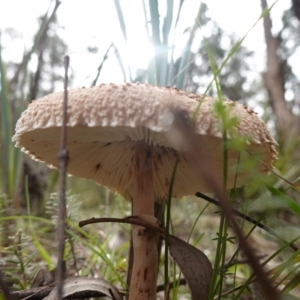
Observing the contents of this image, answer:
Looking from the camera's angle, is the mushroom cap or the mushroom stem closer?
the mushroom cap

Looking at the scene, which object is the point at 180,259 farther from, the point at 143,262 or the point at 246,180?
the point at 246,180

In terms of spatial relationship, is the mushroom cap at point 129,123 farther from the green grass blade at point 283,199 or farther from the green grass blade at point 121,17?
the green grass blade at point 121,17

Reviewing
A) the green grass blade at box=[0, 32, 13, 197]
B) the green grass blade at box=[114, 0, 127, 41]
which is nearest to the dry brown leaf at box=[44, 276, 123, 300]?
the green grass blade at box=[114, 0, 127, 41]

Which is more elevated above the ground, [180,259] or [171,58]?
[171,58]

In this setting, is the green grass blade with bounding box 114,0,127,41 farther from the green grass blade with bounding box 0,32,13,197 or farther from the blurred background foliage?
the green grass blade with bounding box 0,32,13,197

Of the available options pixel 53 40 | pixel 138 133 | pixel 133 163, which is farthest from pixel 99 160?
pixel 53 40

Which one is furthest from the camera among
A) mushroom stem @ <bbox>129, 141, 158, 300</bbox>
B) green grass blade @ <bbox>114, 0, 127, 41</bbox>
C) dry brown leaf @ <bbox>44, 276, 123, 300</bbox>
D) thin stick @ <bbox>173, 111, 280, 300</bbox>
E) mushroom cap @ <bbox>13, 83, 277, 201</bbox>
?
green grass blade @ <bbox>114, 0, 127, 41</bbox>

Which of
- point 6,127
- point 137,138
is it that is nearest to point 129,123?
point 137,138

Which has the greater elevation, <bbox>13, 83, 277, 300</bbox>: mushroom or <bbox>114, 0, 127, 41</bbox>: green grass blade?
<bbox>114, 0, 127, 41</bbox>: green grass blade

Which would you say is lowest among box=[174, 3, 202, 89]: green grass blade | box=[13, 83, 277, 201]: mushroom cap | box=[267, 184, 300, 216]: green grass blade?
box=[267, 184, 300, 216]: green grass blade
